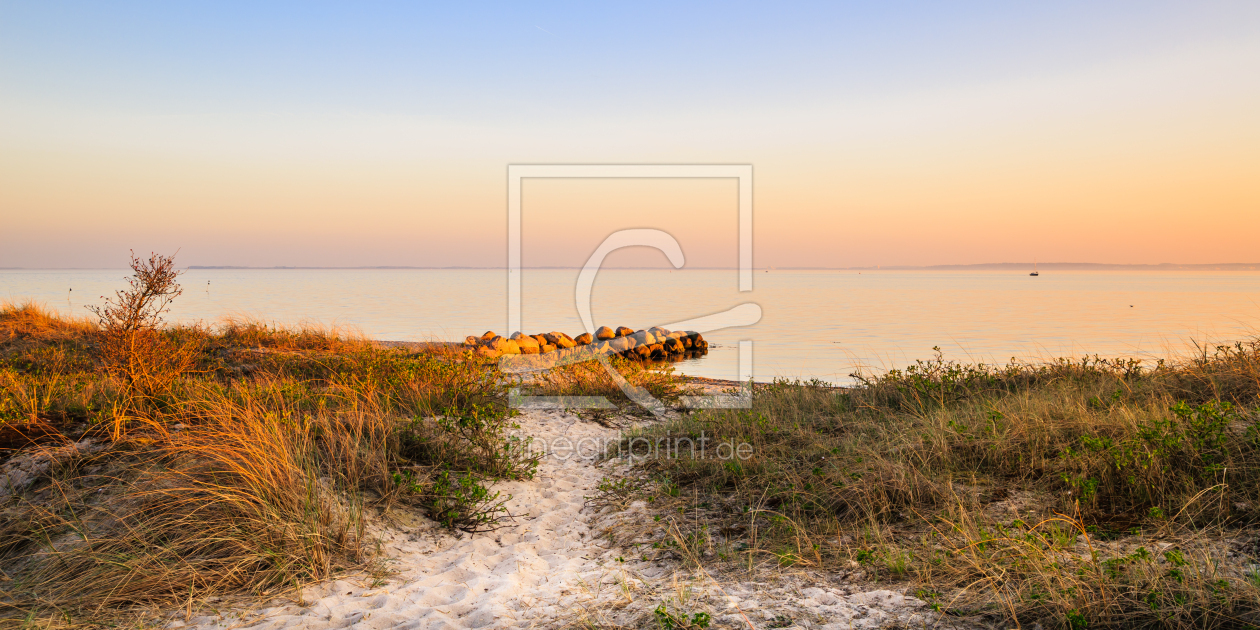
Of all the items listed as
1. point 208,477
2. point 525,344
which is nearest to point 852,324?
point 525,344

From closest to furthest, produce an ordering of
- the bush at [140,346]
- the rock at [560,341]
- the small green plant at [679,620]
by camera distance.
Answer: the small green plant at [679,620] → the bush at [140,346] → the rock at [560,341]

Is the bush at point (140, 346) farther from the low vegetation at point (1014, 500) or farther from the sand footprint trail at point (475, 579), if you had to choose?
the low vegetation at point (1014, 500)

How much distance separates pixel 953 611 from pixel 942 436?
281 cm

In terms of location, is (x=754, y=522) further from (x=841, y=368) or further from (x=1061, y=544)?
(x=841, y=368)

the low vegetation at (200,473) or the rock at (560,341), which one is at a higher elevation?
the low vegetation at (200,473)

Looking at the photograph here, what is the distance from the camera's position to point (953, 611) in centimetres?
332

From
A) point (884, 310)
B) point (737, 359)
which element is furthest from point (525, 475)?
point (884, 310)

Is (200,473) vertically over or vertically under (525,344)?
over

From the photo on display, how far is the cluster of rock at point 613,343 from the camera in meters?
19.8

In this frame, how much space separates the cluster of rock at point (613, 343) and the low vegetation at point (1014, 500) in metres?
12.7

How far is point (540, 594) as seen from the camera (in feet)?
12.8

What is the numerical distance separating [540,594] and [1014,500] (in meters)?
3.59

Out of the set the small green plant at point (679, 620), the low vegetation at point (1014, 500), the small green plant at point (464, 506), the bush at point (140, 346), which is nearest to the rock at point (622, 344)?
the low vegetation at point (1014, 500)

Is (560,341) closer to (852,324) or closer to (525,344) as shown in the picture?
(525,344)
